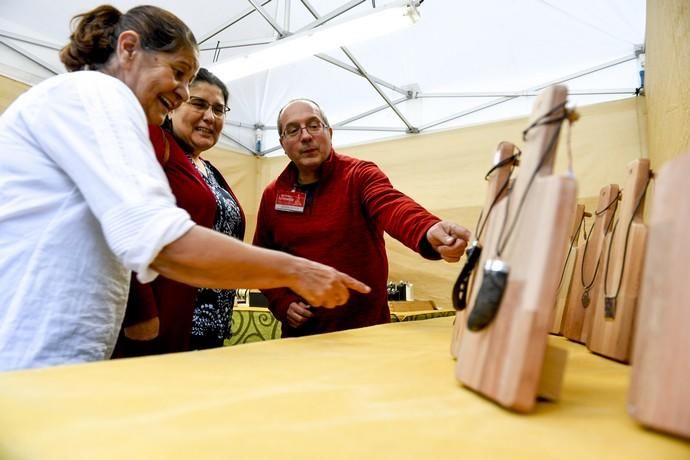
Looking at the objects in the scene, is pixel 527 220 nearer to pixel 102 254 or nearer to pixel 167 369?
pixel 167 369

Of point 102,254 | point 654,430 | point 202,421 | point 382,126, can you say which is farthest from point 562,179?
point 382,126

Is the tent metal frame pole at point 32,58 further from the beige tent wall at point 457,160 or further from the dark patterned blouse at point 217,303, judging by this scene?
the dark patterned blouse at point 217,303

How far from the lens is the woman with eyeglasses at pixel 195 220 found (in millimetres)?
813

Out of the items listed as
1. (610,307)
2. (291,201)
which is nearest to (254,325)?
(291,201)

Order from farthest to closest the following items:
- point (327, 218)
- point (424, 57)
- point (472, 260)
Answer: point (424, 57), point (327, 218), point (472, 260)

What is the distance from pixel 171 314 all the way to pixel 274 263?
1.59 feet

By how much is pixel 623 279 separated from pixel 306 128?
0.90 meters

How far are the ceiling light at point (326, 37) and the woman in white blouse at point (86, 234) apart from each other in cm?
186

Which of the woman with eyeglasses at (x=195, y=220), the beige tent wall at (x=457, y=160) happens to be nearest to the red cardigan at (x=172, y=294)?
the woman with eyeglasses at (x=195, y=220)

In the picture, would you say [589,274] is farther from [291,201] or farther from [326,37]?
[326,37]

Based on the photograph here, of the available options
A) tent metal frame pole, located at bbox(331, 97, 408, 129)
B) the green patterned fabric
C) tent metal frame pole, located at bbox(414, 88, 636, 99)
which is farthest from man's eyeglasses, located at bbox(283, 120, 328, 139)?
tent metal frame pole, located at bbox(331, 97, 408, 129)

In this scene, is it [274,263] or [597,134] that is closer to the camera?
[274,263]

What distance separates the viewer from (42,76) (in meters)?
2.66

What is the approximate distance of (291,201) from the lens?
3.99 ft
